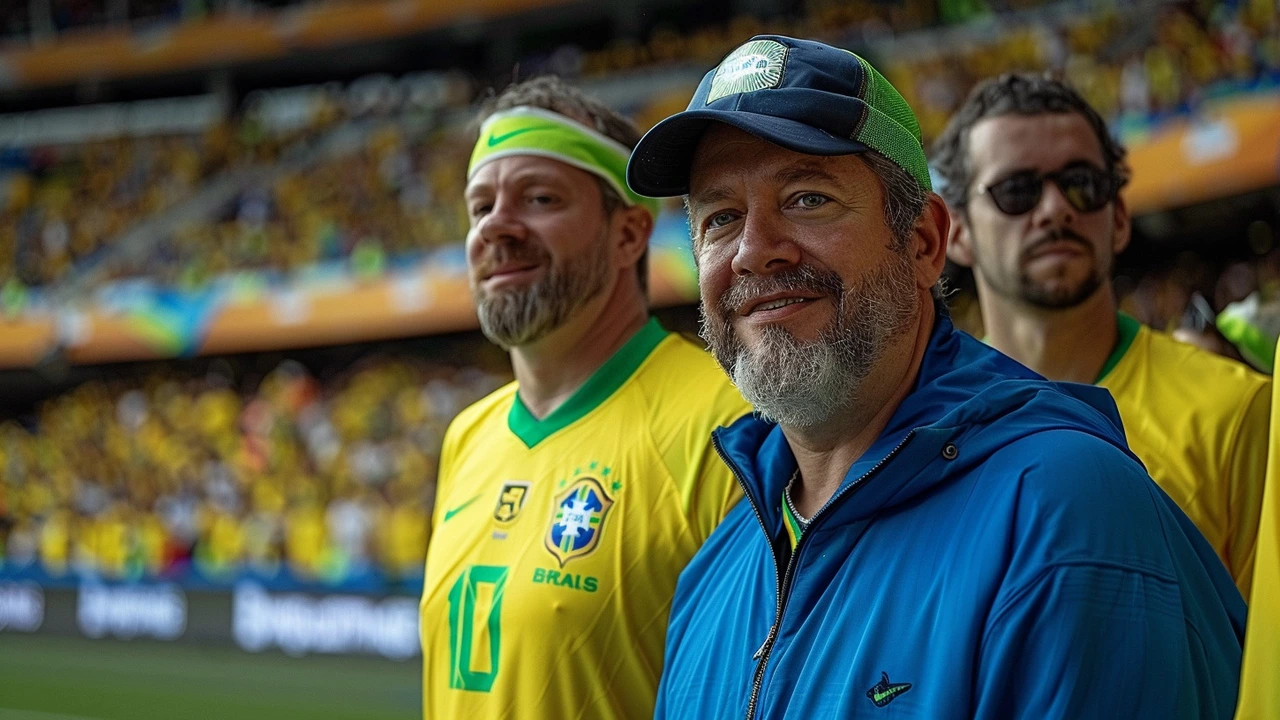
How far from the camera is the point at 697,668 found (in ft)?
6.14

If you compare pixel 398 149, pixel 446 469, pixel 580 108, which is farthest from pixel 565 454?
pixel 398 149

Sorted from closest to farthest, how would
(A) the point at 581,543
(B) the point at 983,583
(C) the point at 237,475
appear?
(B) the point at 983,583
(A) the point at 581,543
(C) the point at 237,475

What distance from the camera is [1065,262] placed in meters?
2.77

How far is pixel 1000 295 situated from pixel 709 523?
0.90m

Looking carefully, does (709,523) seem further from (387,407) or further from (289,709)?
(387,407)

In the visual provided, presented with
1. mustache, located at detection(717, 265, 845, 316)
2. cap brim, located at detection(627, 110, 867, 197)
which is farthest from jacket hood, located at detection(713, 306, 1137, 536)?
cap brim, located at detection(627, 110, 867, 197)

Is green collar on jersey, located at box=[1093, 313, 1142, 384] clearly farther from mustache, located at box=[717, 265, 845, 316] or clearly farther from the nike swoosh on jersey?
the nike swoosh on jersey

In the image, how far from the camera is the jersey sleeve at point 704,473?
8.24 feet

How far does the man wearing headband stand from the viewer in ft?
8.13

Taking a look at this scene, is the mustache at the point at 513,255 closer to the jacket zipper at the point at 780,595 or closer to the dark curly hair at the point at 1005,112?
the dark curly hair at the point at 1005,112

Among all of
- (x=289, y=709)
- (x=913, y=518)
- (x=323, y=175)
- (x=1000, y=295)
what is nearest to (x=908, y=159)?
(x=913, y=518)

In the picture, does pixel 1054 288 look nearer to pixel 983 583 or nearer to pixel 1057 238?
pixel 1057 238

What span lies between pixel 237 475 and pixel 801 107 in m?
14.8

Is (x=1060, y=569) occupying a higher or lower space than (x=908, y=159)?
lower
